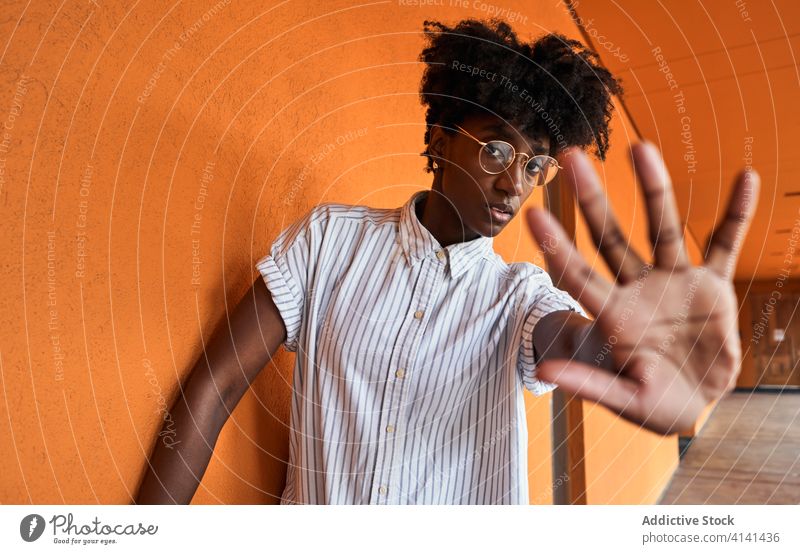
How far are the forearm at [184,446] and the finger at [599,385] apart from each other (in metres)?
0.24

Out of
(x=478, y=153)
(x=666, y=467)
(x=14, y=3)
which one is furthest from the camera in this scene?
(x=666, y=467)

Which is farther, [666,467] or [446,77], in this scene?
[666,467]

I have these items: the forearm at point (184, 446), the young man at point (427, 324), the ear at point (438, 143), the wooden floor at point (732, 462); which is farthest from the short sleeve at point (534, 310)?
the wooden floor at point (732, 462)

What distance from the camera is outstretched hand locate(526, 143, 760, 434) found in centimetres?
30

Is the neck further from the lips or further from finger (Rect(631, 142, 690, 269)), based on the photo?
finger (Rect(631, 142, 690, 269))

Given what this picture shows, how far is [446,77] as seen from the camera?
518mm

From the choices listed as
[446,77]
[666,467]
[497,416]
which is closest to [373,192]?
[446,77]

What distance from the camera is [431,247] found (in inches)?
18.8

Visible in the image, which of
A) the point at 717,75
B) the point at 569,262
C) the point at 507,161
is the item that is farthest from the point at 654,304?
the point at 717,75

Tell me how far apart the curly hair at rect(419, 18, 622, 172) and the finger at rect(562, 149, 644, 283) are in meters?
0.14

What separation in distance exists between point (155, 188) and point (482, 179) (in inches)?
8.6

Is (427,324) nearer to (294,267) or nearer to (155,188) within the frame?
(294,267)
